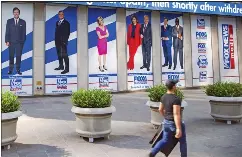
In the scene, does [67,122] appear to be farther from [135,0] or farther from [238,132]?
[135,0]

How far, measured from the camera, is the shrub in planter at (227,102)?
8656 millimetres

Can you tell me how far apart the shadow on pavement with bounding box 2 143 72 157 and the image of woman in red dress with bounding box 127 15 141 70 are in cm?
1203

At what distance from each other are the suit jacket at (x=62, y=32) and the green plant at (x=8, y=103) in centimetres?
1021

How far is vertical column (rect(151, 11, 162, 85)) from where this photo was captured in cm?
1864

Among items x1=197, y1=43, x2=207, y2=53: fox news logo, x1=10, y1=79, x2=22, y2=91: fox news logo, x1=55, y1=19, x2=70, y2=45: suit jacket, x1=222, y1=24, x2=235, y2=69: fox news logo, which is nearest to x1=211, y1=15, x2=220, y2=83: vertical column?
x1=222, y1=24, x2=235, y2=69: fox news logo

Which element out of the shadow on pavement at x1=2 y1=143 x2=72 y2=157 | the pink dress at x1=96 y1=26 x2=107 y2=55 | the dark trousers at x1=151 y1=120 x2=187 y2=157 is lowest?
the shadow on pavement at x1=2 y1=143 x2=72 y2=157

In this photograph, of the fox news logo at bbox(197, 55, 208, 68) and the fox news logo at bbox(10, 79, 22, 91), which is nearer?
the fox news logo at bbox(10, 79, 22, 91)

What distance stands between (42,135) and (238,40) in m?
19.0

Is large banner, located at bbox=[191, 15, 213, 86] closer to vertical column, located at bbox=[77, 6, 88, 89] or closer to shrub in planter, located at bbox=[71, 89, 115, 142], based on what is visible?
vertical column, located at bbox=[77, 6, 88, 89]

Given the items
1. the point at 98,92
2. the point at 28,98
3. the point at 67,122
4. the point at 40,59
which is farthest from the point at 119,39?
the point at 98,92

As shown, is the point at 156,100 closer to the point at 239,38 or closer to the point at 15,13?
the point at 15,13

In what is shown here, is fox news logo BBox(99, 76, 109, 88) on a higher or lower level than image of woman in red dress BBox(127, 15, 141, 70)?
lower

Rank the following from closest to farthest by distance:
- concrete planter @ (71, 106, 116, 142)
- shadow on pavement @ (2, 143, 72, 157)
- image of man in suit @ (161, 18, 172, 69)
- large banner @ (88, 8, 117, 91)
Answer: shadow on pavement @ (2, 143, 72, 157) → concrete planter @ (71, 106, 116, 142) → large banner @ (88, 8, 117, 91) → image of man in suit @ (161, 18, 172, 69)

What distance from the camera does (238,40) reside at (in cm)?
2181
